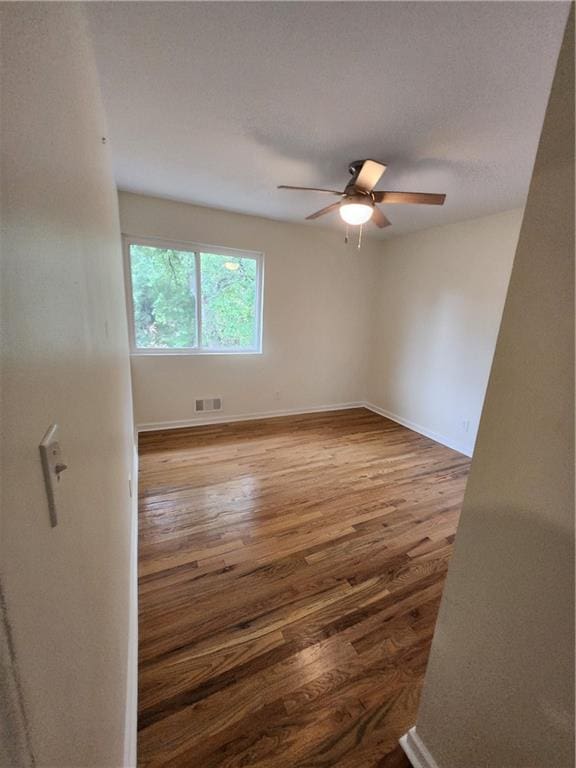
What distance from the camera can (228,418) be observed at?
3969 millimetres

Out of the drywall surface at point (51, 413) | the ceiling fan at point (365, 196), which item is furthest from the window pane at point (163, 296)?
the drywall surface at point (51, 413)

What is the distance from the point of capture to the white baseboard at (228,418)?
11.7 ft

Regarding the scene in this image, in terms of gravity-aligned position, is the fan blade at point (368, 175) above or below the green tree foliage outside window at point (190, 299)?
above

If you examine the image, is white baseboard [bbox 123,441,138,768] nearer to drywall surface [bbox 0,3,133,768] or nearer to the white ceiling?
drywall surface [bbox 0,3,133,768]

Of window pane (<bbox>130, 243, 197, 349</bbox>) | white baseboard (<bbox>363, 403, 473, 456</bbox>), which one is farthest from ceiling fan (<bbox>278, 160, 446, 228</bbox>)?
white baseboard (<bbox>363, 403, 473, 456</bbox>)

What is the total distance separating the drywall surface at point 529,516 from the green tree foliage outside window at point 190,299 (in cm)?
332

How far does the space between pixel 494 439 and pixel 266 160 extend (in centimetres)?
231

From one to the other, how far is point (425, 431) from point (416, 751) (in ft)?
10.6

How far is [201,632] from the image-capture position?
4.58ft

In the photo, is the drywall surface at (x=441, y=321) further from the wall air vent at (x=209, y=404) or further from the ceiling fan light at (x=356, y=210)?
the wall air vent at (x=209, y=404)

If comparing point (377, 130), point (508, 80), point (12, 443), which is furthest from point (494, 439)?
point (377, 130)

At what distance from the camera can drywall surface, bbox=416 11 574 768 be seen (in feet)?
2.09

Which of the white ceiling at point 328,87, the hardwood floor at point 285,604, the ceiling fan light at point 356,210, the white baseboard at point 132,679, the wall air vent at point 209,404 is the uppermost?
the white ceiling at point 328,87

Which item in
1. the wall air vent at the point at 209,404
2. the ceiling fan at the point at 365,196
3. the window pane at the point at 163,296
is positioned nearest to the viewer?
the ceiling fan at the point at 365,196
